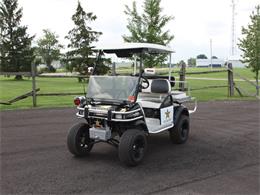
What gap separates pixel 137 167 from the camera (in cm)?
529

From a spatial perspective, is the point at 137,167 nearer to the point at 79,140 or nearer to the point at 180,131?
the point at 79,140

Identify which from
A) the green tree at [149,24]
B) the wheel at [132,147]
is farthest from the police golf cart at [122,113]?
the green tree at [149,24]

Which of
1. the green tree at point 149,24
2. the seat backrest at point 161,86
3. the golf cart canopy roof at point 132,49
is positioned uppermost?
the green tree at point 149,24

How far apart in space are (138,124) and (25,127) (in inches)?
154

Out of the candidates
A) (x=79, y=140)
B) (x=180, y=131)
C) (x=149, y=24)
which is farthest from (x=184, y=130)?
(x=149, y=24)

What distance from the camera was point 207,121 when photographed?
31.1 ft

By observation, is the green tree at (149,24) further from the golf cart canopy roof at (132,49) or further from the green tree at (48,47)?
the green tree at (48,47)

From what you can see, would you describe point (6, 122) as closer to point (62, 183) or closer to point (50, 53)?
point (62, 183)

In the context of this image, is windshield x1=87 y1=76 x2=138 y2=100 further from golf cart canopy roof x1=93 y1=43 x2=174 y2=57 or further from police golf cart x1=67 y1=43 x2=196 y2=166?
golf cart canopy roof x1=93 y1=43 x2=174 y2=57

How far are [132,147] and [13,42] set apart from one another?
39204 mm

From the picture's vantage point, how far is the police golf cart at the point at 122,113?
534cm

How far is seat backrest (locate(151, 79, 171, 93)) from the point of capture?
6.65 m

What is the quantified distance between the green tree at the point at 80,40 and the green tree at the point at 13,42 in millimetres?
6560

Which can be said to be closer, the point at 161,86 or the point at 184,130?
the point at 161,86
